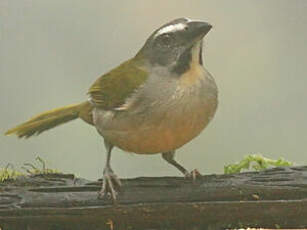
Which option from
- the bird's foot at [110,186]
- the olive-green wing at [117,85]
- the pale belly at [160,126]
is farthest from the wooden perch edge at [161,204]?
the olive-green wing at [117,85]

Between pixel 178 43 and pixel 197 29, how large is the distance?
0.09 meters

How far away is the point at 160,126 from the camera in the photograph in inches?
82.5

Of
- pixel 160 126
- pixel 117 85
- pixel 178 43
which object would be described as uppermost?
pixel 178 43

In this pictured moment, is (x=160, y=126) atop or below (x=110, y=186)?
atop

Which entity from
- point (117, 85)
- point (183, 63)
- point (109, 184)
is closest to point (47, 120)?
point (117, 85)

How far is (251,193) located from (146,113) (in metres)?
0.43

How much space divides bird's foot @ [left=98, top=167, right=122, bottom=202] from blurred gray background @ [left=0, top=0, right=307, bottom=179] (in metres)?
0.76

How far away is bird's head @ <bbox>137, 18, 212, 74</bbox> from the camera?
2.10 meters

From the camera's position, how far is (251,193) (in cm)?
208

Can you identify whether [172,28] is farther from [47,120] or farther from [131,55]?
[131,55]

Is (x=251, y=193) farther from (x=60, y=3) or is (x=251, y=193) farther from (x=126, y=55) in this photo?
(x=60, y=3)

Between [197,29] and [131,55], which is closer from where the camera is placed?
[197,29]


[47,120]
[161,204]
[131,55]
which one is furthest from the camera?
[131,55]

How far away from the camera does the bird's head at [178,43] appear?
6.89 ft
